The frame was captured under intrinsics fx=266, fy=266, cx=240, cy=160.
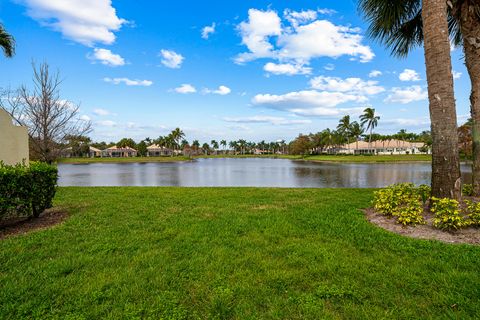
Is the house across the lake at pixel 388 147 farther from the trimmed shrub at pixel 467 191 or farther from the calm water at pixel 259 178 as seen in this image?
the trimmed shrub at pixel 467 191

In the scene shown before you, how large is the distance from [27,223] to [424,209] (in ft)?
27.7

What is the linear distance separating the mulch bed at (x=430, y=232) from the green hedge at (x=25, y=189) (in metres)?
7.11

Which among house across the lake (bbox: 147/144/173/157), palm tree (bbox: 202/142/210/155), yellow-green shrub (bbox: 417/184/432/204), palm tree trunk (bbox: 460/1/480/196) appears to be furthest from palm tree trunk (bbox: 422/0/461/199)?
palm tree (bbox: 202/142/210/155)

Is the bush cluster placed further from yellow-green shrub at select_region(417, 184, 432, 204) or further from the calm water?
the calm water

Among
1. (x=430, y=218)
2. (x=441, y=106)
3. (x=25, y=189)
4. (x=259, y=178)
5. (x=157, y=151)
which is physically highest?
(x=157, y=151)

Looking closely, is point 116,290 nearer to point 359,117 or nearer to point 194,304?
point 194,304

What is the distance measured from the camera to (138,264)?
11.9ft

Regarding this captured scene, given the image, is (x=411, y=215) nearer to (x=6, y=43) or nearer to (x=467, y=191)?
(x=467, y=191)

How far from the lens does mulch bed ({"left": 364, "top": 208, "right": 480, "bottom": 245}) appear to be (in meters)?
4.27

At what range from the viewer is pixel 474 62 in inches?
250

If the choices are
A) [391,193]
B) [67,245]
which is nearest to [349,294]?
[391,193]

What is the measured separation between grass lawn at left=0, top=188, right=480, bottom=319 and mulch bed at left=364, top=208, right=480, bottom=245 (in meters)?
0.31

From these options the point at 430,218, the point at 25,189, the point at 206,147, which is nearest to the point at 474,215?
the point at 430,218

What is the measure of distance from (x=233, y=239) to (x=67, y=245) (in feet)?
9.00
